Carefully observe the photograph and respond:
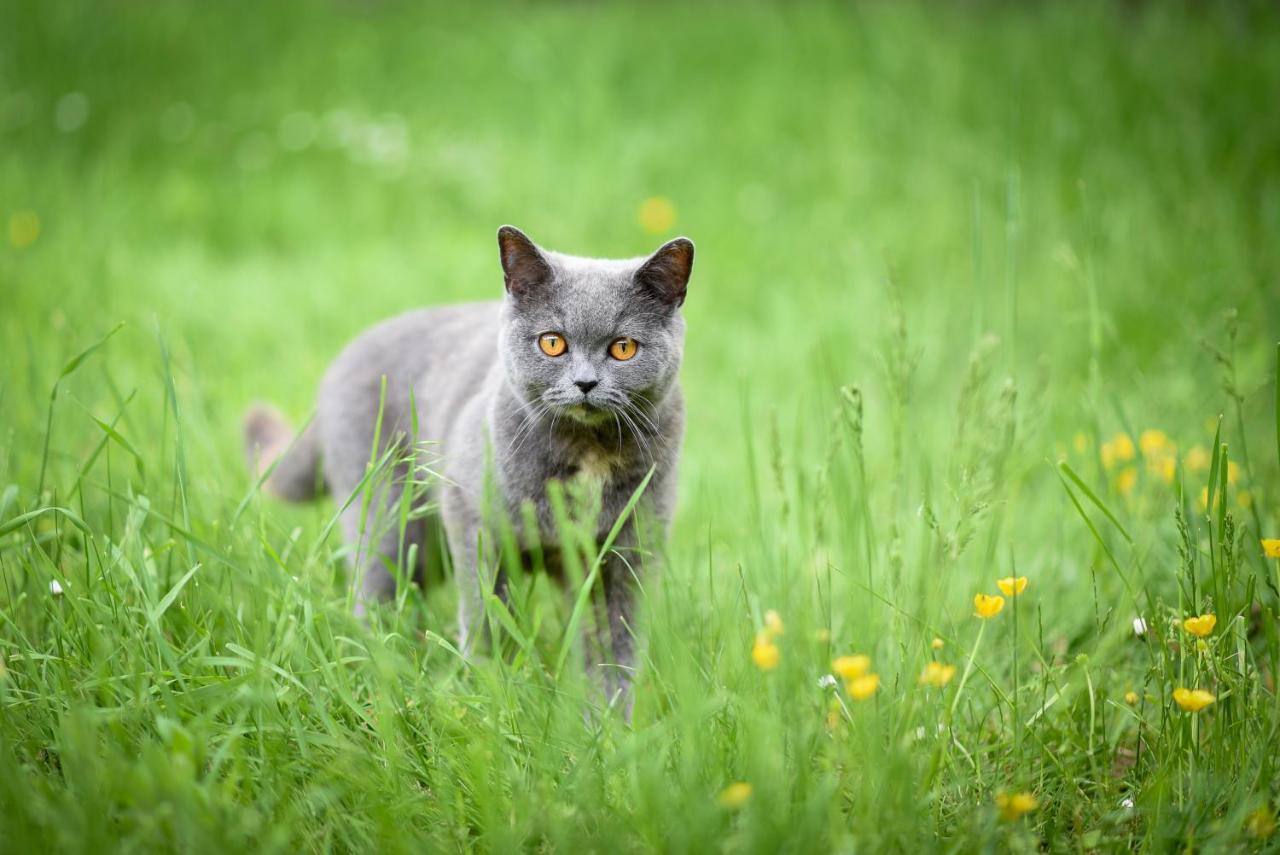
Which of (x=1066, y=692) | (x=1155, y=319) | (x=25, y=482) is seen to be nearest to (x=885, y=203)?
(x=1155, y=319)

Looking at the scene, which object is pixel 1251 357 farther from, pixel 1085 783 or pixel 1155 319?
pixel 1085 783

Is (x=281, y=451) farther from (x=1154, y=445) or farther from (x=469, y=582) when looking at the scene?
(x=1154, y=445)

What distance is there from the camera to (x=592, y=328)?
200 centimetres

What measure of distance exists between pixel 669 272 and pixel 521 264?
1.03 feet

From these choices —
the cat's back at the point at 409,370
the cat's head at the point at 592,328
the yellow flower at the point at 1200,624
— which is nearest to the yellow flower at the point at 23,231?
the cat's back at the point at 409,370

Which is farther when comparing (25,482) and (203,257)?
(203,257)

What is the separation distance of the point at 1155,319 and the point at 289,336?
11.3ft

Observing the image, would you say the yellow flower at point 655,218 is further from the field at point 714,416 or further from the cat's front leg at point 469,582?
the cat's front leg at point 469,582

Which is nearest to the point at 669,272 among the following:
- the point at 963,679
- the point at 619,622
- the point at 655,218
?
the point at 619,622

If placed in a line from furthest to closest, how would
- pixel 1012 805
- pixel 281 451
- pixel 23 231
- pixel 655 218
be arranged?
pixel 655 218 < pixel 23 231 < pixel 281 451 < pixel 1012 805

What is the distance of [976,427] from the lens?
1.97 m

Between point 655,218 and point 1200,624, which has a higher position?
point 655,218

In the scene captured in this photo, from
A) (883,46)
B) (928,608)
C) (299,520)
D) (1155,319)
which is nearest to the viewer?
(928,608)

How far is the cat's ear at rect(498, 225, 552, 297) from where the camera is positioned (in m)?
2.02
